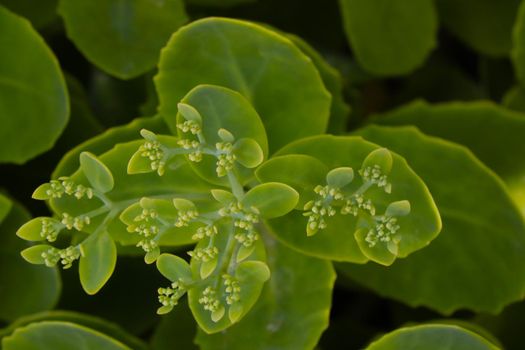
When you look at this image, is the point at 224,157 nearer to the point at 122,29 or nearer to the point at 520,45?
the point at 122,29

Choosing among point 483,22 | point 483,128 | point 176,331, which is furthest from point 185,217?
point 483,22

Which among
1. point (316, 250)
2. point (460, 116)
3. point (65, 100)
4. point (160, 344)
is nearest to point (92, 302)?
point (160, 344)

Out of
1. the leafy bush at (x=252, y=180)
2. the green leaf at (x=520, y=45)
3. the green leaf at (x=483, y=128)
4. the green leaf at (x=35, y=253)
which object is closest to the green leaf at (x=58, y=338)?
the leafy bush at (x=252, y=180)

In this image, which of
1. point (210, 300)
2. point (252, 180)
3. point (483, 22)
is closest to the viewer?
point (210, 300)

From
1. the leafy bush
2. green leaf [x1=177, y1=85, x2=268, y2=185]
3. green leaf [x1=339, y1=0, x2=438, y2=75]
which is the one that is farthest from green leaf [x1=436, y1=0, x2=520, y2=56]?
green leaf [x1=177, y1=85, x2=268, y2=185]

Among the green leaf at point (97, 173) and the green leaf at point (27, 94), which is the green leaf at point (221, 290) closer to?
the green leaf at point (97, 173)

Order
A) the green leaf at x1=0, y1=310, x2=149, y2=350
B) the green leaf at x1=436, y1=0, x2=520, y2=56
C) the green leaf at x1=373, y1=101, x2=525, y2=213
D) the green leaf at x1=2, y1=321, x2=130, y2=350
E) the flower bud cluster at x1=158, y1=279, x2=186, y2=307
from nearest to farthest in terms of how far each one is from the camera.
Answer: the flower bud cluster at x1=158, y1=279, x2=186, y2=307 < the green leaf at x1=2, y1=321, x2=130, y2=350 < the green leaf at x1=0, y1=310, x2=149, y2=350 < the green leaf at x1=373, y1=101, x2=525, y2=213 < the green leaf at x1=436, y1=0, x2=520, y2=56

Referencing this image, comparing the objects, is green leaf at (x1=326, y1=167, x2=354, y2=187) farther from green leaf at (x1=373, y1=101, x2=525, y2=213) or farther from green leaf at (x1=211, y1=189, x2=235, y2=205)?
green leaf at (x1=373, y1=101, x2=525, y2=213)
